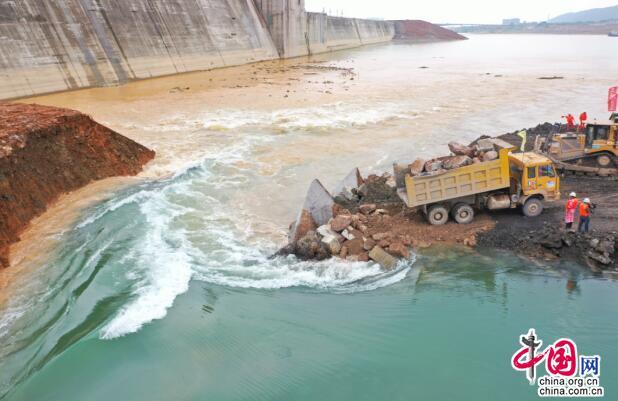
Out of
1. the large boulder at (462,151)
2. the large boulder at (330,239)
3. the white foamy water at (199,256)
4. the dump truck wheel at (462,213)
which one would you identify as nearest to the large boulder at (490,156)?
the large boulder at (462,151)

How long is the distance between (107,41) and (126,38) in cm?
216

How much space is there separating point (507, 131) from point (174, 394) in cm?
2272

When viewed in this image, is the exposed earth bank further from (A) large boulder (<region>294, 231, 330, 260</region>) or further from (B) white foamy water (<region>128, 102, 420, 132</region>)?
(B) white foamy water (<region>128, 102, 420, 132</region>)

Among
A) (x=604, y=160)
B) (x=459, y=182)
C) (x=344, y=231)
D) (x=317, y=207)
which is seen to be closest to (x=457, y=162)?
(x=459, y=182)

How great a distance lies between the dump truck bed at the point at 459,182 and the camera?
11.5 metres

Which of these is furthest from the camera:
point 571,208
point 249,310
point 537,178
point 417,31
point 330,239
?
point 417,31

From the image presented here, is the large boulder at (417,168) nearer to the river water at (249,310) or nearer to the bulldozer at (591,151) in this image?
the river water at (249,310)

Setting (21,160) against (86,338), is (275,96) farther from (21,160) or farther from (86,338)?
(86,338)

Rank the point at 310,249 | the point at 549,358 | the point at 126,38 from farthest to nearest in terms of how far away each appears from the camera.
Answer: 1. the point at 126,38
2. the point at 310,249
3. the point at 549,358

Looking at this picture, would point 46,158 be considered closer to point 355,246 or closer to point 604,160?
point 355,246

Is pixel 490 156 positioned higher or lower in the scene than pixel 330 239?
higher

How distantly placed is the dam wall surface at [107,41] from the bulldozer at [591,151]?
103 ft

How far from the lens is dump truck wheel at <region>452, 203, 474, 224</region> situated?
1205 centimetres
